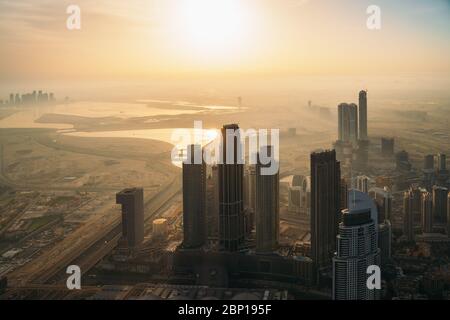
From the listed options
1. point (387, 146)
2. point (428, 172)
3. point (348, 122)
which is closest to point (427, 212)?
point (428, 172)

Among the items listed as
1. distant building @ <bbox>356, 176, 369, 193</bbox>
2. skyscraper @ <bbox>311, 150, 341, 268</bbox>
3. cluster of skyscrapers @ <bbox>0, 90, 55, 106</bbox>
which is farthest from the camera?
cluster of skyscrapers @ <bbox>0, 90, 55, 106</bbox>

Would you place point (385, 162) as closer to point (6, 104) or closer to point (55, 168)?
point (55, 168)

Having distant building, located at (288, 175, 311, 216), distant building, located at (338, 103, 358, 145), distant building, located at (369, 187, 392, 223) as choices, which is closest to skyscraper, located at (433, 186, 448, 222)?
distant building, located at (369, 187, 392, 223)

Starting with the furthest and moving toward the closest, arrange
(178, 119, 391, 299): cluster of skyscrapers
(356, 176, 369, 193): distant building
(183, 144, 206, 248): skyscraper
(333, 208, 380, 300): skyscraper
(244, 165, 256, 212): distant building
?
(356, 176, 369, 193): distant building < (244, 165, 256, 212): distant building < (183, 144, 206, 248): skyscraper < (178, 119, 391, 299): cluster of skyscrapers < (333, 208, 380, 300): skyscraper

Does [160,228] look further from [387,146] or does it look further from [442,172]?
[387,146]

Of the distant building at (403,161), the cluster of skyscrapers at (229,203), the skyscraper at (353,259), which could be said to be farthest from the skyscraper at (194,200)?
the distant building at (403,161)

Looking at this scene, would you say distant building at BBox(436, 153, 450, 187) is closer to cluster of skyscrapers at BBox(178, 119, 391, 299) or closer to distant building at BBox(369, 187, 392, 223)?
distant building at BBox(369, 187, 392, 223)

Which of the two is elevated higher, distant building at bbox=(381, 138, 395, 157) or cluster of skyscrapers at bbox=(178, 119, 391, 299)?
distant building at bbox=(381, 138, 395, 157)
